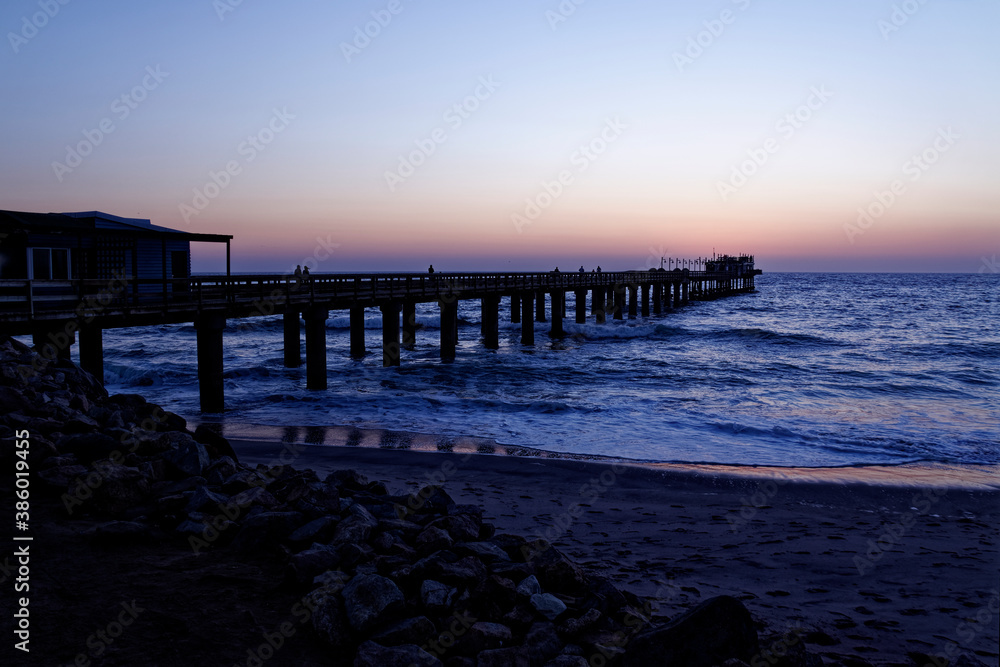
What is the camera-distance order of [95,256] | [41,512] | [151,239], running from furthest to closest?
[151,239], [95,256], [41,512]

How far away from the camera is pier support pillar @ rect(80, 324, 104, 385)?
53.0 ft

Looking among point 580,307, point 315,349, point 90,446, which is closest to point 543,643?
point 90,446

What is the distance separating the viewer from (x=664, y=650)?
4945 millimetres

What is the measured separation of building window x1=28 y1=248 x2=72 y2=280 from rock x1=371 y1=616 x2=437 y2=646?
17.0 metres

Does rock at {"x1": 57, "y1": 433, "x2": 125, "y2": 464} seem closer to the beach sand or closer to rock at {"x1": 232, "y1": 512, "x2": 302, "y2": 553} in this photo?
rock at {"x1": 232, "y1": 512, "x2": 302, "y2": 553}

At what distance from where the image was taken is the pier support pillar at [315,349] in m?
23.0

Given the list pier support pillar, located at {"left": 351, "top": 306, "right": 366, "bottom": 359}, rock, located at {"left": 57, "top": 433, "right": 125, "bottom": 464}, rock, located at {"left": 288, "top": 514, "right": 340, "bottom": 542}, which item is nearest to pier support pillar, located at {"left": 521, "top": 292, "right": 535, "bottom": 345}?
pier support pillar, located at {"left": 351, "top": 306, "right": 366, "bottom": 359}

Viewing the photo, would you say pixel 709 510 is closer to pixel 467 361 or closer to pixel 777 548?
pixel 777 548

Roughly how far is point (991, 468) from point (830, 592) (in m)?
9.21

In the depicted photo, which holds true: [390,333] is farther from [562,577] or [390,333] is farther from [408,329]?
[562,577]

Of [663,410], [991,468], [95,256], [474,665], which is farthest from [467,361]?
[474,665]

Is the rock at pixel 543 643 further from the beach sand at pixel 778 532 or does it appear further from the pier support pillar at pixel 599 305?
the pier support pillar at pixel 599 305

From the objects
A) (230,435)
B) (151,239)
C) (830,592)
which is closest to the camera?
(830,592)

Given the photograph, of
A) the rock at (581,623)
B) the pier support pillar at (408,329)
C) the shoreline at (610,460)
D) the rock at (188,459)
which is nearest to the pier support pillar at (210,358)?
the shoreline at (610,460)
